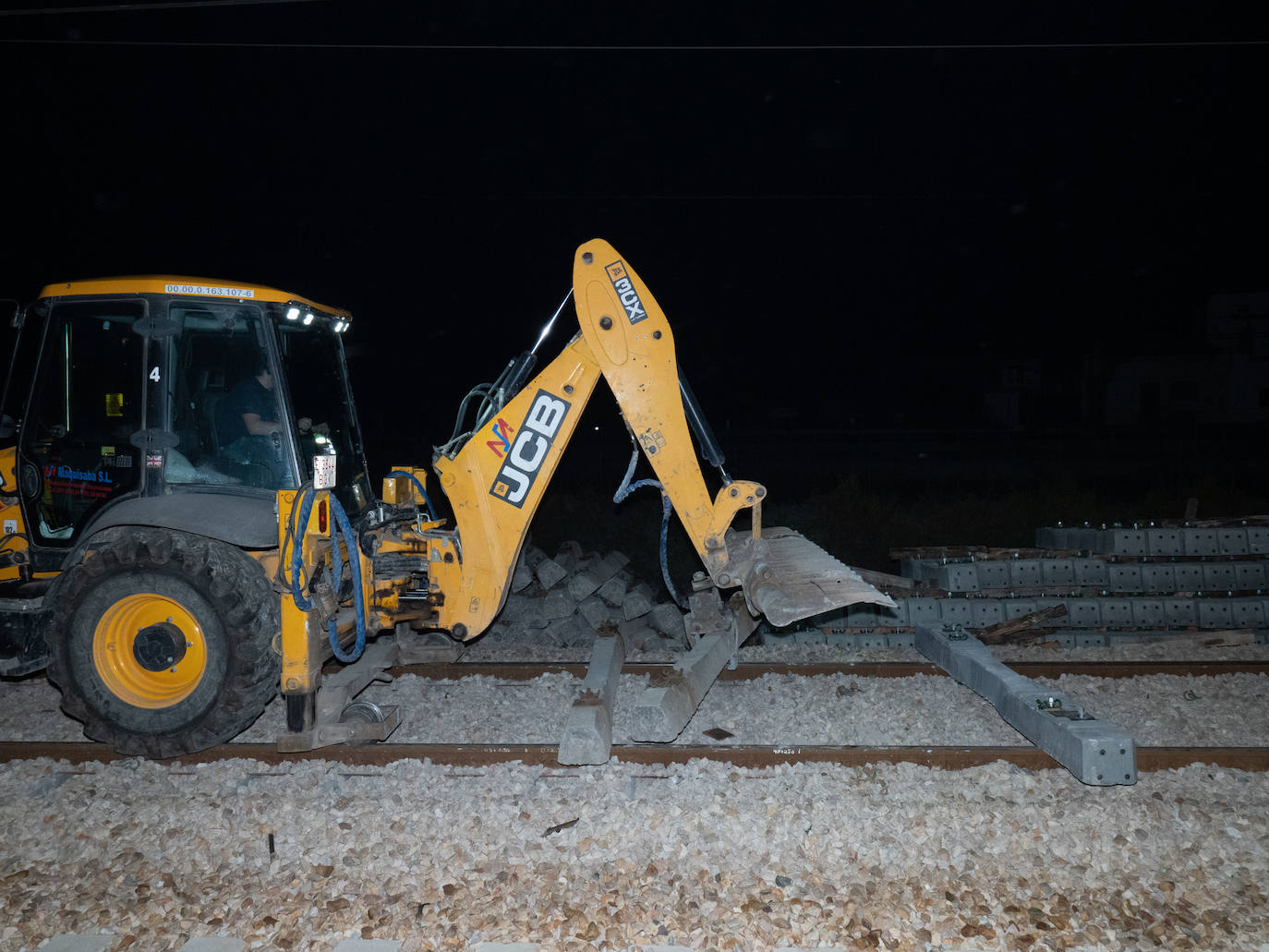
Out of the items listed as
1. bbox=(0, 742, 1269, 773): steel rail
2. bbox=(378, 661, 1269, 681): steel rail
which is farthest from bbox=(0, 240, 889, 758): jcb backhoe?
bbox=(378, 661, 1269, 681): steel rail

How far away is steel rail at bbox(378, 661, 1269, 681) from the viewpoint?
6.38 m

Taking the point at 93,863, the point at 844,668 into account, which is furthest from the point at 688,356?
the point at 93,863

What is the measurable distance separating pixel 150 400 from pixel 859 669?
538 cm

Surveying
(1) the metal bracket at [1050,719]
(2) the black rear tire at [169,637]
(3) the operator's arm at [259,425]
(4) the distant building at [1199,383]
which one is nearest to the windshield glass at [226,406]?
(3) the operator's arm at [259,425]

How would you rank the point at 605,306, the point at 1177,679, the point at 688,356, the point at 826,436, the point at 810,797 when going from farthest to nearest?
the point at 688,356 < the point at 826,436 < the point at 1177,679 < the point at 605,306 < the point at 810,797

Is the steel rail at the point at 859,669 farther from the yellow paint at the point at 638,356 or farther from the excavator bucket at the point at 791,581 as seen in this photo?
the yellow paint at the point at 638,356

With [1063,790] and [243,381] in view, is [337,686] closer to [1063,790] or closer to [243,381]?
[243,381]

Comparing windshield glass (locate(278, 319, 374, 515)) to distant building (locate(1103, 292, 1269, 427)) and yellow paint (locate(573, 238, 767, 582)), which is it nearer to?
yellow paint (locate(573, 238, 767, 582))

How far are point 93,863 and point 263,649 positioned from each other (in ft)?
4.15

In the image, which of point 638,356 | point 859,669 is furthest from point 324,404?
point 859,669

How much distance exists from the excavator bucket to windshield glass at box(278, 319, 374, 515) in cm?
268

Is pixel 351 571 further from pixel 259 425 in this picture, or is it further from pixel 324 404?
pixel 324 404

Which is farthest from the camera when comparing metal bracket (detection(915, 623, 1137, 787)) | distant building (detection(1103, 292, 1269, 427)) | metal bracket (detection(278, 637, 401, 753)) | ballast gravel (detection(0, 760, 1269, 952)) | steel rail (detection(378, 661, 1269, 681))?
distant building (detection(1103, 292, 1269, 427))

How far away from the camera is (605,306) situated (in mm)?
4875
